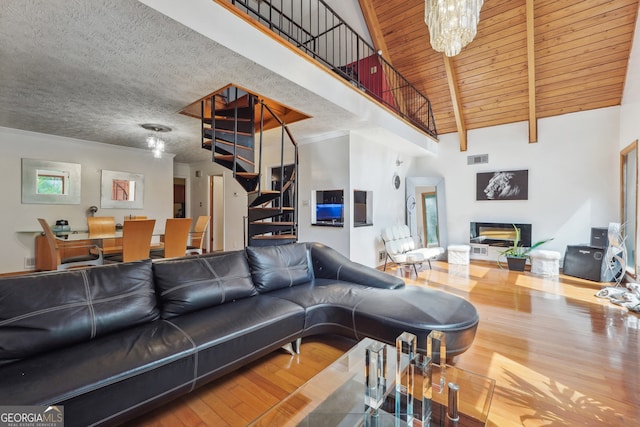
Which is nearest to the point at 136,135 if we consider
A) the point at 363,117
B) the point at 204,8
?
the point at 204,8

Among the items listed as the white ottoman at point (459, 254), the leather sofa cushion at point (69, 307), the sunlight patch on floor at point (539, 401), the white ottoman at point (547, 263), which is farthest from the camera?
the white ottoman at point (459, 254)

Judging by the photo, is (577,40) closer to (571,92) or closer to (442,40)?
(571,92)

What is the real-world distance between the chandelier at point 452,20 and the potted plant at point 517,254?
4.25 metres

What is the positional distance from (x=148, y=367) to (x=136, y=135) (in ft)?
15.7

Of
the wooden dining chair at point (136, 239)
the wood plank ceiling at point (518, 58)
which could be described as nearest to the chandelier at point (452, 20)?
the wood plank ceiling at point (518, 58)

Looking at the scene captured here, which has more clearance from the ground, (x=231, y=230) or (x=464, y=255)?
(x=231, y=230)

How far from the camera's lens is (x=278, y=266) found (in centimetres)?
267

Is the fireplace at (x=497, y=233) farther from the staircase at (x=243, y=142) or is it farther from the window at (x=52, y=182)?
the window at (x=52, y=182)

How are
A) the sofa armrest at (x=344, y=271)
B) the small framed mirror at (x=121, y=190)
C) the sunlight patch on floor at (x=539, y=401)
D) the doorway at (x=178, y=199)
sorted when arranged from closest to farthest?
the sunlight patch on floor at (x=539, y=401) < the sofa armrest at (x=344, y=271) < the small framed mirror at (x=121, y=190) < the doorway at (x=178, y=199)

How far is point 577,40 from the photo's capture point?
4348 mm

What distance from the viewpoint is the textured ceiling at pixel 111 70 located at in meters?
1.90

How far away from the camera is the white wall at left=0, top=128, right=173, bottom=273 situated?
452cm

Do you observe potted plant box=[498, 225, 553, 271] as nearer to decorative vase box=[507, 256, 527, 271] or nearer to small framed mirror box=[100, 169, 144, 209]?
decorative vase box=[507, 256, 527, 271]

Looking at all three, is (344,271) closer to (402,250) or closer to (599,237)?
(402,250)
